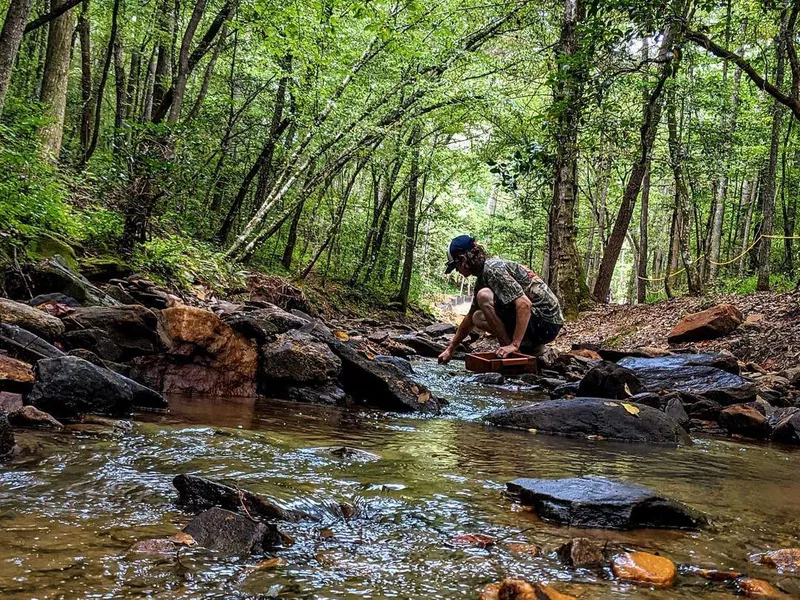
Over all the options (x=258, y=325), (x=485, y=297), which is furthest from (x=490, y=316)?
(x=258, y=325)

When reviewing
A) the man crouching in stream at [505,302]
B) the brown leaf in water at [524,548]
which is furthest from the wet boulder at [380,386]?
the brown leaf in water at [524,548]

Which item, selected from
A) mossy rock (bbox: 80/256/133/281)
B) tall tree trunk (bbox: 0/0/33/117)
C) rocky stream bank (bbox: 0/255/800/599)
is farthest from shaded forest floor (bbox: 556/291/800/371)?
tall tree trunk (bbox: 0/0/33/117)

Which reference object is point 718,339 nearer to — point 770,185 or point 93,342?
point 770,185

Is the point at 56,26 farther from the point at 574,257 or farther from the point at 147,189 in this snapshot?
Answer: the point at 574,257

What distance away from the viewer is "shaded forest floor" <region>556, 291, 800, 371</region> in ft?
30.7

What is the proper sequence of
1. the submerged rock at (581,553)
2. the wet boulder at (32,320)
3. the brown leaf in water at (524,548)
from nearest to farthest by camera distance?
the submerged rock at (581,553), the brown leaf in water at (524,548), the wet boulder at (32,320)

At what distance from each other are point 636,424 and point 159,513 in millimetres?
4161

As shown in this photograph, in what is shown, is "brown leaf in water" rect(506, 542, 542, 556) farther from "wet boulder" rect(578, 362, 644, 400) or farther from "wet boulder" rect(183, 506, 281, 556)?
"wet boulder" rect(578, 362, 644, 400)

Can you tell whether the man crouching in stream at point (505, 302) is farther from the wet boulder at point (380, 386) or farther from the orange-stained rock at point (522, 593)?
the orange-stained rock at point (522, 593)

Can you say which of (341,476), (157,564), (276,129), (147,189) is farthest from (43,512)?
(276,129)

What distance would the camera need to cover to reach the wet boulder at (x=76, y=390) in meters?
3.94

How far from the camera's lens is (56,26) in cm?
1158

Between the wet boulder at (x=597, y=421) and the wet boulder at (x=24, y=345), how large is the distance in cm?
378

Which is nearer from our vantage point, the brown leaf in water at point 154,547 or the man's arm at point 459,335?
the brown leaf in water at point 154,547
